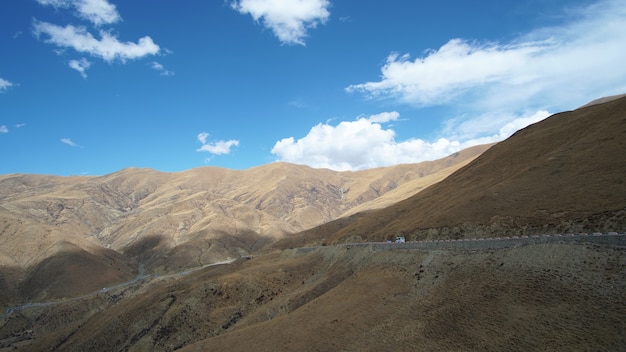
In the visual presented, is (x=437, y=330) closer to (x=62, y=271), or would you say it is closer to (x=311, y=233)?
(x=311, y=233)

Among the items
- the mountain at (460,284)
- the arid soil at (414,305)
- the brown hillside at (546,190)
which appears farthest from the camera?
the brown hillside at (546,190)

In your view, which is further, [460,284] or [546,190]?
[546,190]

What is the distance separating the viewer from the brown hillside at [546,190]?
44.2 m

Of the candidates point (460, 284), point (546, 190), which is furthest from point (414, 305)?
point (546, 190)

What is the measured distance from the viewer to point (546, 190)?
54.1m

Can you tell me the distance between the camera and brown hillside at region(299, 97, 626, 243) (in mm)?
44156

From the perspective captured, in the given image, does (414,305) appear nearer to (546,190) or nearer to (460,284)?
(460,284)

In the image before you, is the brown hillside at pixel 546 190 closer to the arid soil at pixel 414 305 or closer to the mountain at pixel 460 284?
the mountain at pixel 460 284

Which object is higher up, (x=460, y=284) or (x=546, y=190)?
(x=546, y=190)

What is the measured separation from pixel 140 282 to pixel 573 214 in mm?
173016

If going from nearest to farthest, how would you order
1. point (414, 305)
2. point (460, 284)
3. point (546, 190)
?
point (460, 284), point (414, 305), point (546, 190)

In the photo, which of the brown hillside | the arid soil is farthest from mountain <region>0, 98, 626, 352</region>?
the brown hillside

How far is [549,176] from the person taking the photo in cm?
5881

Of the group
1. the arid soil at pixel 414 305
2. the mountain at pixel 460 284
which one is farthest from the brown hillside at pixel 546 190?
the arid soil at pixel 414 305
